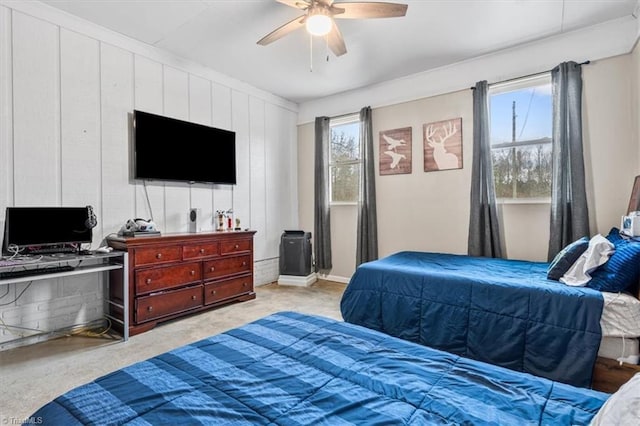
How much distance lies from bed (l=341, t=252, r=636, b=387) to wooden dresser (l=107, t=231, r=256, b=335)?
1.59m

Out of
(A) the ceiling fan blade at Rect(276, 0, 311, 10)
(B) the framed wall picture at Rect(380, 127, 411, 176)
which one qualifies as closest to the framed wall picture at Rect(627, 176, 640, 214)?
(B) the framed wall picture at Rect(380, 127, 411, 176)

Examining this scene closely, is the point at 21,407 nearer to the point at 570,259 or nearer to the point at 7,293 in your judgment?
the point at 7,293

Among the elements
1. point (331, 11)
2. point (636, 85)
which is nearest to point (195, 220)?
point (331, 11)

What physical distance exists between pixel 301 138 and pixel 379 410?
4938 mm

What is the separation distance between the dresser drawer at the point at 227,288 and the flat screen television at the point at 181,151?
1.28m

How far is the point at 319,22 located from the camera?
96.4 inches

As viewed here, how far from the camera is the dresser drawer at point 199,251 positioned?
338 cm

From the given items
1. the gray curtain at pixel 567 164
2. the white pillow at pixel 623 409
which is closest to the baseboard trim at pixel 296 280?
the gray curtain at pixel 567 164

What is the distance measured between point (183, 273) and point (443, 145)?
3434 mm

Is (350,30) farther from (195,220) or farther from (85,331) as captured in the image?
(85,331)

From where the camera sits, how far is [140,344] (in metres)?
2.75

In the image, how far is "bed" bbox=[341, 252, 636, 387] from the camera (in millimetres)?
2002

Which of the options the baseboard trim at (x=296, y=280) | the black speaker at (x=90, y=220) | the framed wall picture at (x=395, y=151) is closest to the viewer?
the black speaker at (x=90, y=220)

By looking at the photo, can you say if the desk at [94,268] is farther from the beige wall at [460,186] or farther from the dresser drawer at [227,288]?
the beige wall at [460,186]
